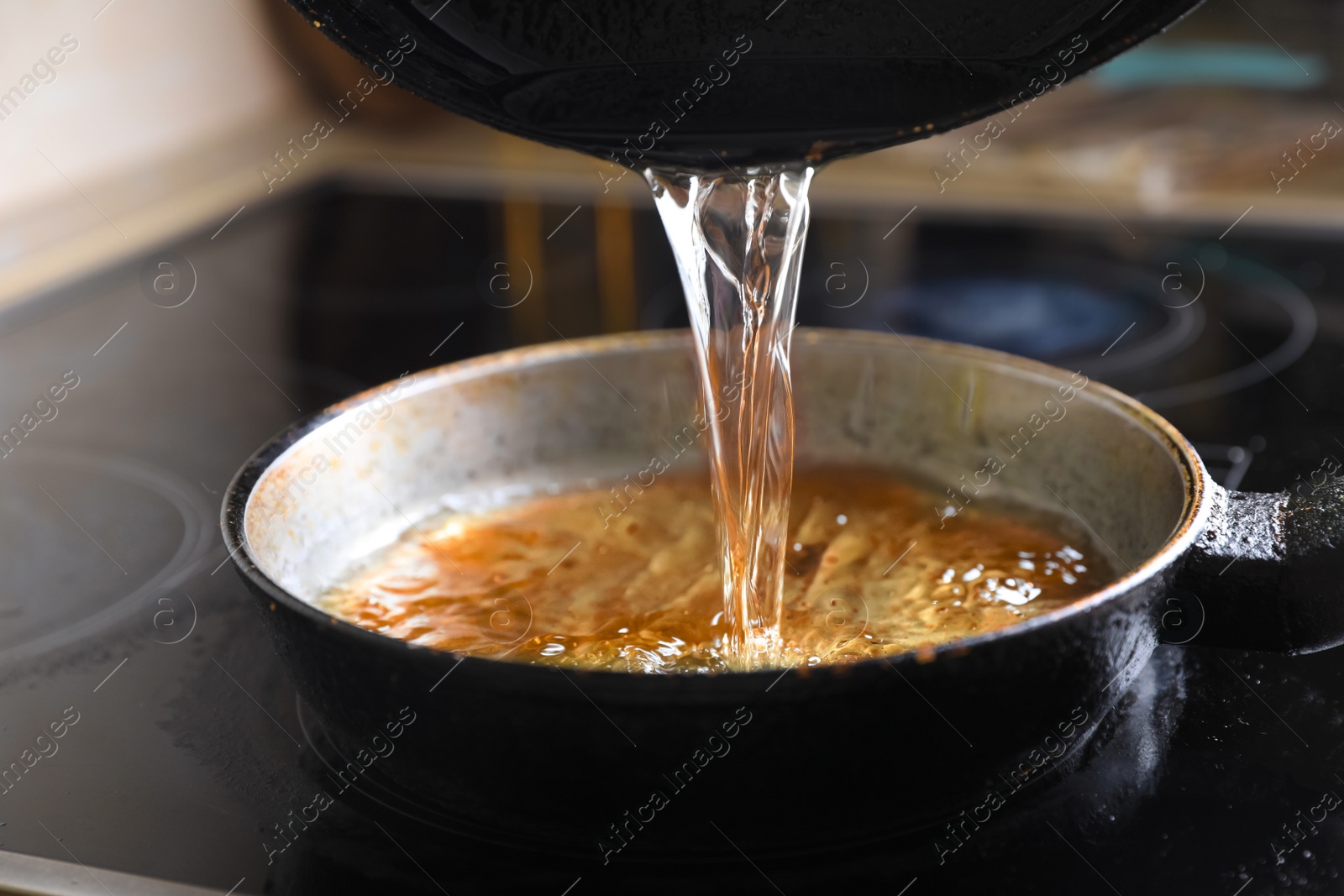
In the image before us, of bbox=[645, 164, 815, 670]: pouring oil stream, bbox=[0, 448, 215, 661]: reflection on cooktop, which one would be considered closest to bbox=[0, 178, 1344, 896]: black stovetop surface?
bbox=[0, 448, 215, 661]: reflection on cooktop

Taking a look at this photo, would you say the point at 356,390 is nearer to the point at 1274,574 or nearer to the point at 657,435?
the point at 657,435

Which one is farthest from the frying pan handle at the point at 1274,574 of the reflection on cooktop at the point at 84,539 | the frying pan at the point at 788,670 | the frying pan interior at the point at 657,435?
the reflection on cooktop at the point at 84,539

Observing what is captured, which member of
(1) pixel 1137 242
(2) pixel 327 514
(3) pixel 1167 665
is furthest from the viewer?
(1) pixel 1137 242

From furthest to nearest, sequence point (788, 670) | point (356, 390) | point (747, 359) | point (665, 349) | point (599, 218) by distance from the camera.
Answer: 1. point (599, 218)
2. point (356, 390)
3. point (665, 349)
4. point (747, 359)
5. point (788, 670)

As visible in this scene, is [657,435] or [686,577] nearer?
[686,577]

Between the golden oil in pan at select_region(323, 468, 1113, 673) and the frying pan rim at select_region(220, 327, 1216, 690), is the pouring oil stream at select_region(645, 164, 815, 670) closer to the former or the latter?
the golden oil in pan at select_region(323, 468, 1113, 673)

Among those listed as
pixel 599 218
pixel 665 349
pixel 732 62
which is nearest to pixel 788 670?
pixel 732 62

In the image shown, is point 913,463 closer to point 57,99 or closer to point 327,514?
point 327,514

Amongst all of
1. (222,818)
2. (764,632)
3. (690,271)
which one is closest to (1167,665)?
(764,632)
